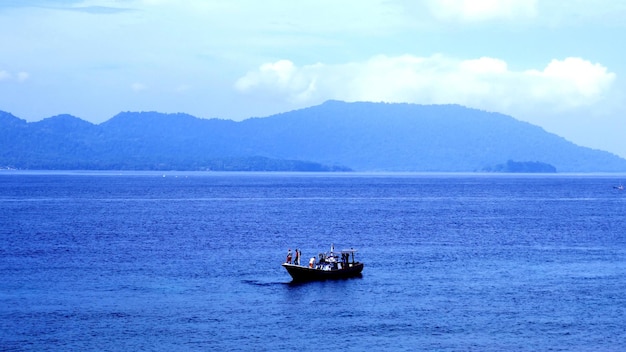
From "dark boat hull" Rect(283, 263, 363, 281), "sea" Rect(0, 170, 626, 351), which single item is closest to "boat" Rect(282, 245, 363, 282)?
"dark boat hull" Rect(283, 263, 363, 281)

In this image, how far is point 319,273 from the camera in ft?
263

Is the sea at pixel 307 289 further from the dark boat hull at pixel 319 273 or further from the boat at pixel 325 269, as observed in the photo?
the boat at pixel 325 269

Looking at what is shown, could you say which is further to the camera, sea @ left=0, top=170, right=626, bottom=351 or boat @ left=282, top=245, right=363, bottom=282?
boat @ left=282, top=245, right=363, bottom=282

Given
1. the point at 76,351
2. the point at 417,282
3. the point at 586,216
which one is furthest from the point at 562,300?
the point at 586,216

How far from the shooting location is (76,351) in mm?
53219

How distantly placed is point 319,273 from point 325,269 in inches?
30.2

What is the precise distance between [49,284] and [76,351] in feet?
74.6

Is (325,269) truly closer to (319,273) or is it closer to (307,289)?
(319,273)

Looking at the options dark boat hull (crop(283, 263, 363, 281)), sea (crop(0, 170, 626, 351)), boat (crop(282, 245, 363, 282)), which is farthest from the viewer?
boat (crop(282, 245, 363, 282))

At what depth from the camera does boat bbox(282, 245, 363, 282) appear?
258 ft

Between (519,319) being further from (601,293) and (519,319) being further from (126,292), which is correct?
(126,292)

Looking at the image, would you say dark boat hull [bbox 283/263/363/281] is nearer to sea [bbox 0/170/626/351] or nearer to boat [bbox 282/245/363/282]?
boat [bbox 282/245/363/282]

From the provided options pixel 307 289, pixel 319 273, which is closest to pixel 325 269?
pixel 319 273

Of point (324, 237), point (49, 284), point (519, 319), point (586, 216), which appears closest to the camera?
point (519, 319)
